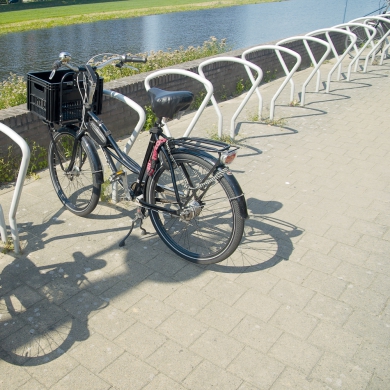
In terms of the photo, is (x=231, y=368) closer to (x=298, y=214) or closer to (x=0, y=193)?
(x=298, y=214)

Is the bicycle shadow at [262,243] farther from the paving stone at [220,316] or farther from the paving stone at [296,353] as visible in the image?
the paving stone at [296,353]

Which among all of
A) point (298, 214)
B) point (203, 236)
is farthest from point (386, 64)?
point (203, 236)

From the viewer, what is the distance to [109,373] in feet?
8.98

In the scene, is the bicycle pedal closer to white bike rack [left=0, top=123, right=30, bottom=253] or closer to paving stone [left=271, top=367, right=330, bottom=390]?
white bike rack [left=0, top=123, right=30, bottom=253]

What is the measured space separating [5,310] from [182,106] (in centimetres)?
183

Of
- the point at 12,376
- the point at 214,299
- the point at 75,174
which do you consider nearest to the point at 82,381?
the point at 12,376

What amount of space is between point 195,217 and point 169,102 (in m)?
0.91

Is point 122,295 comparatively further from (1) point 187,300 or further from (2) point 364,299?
(2) point 364,299

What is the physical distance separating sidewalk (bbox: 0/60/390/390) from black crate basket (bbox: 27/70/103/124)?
909 mm

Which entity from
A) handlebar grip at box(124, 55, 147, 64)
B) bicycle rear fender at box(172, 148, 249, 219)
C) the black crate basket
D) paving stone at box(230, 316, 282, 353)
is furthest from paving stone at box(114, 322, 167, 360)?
handlebar grip at box(124, 55, 147, 64)

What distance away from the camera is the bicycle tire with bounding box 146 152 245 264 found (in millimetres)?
3430

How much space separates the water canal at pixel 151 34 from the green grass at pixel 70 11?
141cm

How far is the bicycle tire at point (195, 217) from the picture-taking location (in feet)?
11.3

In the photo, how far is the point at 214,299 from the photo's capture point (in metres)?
3.35
